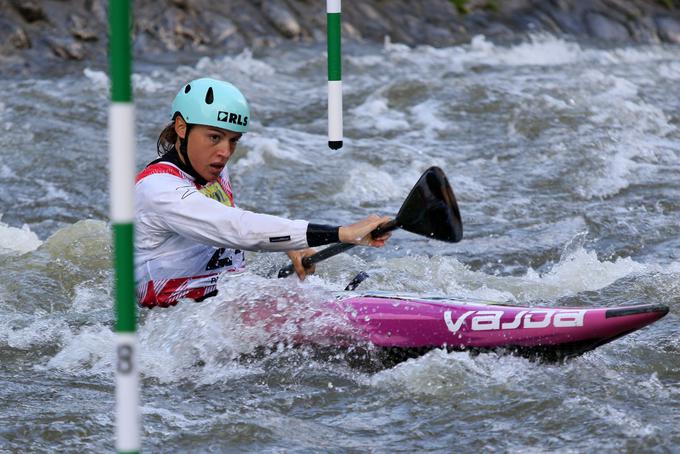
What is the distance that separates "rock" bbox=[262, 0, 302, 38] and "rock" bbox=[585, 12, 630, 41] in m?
4.13

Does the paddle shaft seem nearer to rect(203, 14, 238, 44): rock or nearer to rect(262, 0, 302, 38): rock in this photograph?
rect(203, 14, 238, 44): rock

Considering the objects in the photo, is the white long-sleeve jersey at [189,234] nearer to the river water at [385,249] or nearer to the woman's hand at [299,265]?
the river water at [385,249]

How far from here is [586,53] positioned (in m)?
13.7

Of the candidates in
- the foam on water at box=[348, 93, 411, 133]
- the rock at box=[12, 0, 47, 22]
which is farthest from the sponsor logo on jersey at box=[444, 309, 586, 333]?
the rock at box=[12, 0, 47, 22]

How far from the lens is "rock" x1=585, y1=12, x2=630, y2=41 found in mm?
15156

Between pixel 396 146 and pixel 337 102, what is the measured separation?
4.35m

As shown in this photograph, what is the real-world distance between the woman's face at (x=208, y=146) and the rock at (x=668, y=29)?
11.6 meters

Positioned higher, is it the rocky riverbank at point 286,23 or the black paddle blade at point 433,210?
the rocky riverbank at point 286,23

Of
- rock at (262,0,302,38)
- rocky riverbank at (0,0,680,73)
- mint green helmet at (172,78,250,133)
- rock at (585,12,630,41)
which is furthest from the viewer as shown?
rock at (585,12,630,41)

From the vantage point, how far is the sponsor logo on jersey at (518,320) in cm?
456

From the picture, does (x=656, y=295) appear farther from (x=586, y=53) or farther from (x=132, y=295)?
(x=586, y=53)

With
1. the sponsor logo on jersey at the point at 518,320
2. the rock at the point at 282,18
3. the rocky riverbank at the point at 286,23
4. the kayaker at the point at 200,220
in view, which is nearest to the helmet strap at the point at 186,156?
the kayaker at the point at 200,220

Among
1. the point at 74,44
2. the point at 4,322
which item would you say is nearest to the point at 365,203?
the point at 4,322

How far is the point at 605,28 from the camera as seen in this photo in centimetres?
1536
